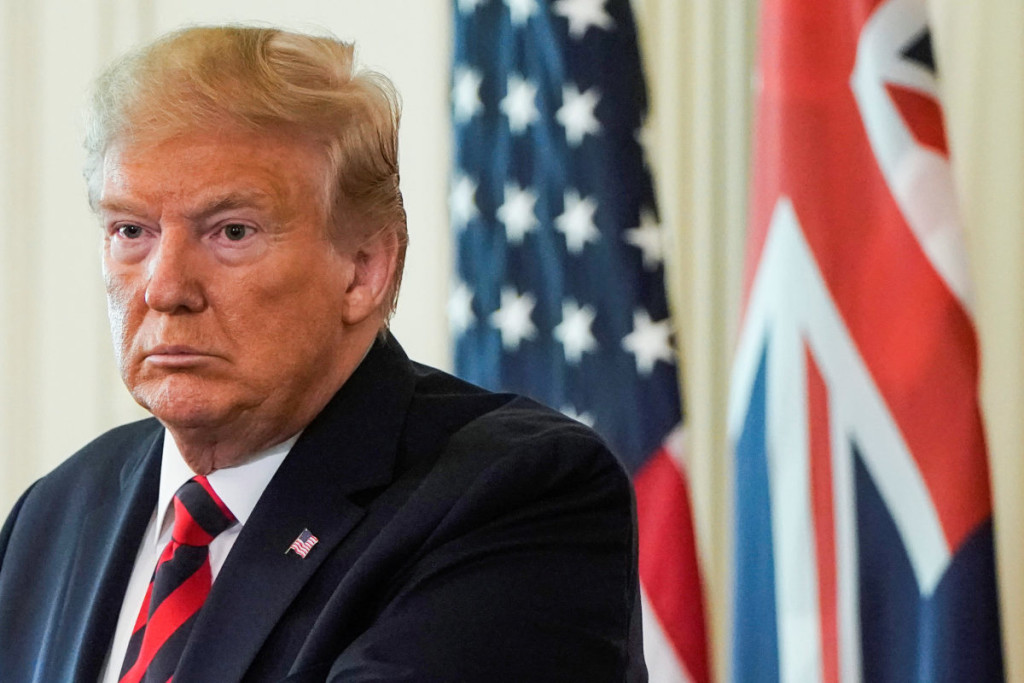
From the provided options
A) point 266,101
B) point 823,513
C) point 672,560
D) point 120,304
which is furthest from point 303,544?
point 672,560

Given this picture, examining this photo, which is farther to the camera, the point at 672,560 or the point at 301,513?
the point at 672,560

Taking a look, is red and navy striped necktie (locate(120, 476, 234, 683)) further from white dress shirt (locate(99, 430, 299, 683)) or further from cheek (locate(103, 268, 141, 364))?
cheek (locate(103, 268, 141, 364))

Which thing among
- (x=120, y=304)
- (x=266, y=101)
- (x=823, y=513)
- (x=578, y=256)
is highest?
(x=266, y=101)

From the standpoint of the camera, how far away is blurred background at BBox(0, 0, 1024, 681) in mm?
3084

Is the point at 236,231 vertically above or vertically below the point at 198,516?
above

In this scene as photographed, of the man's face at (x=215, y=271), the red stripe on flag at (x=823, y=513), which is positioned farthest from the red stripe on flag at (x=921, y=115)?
the man's face at (x=215, y=271)

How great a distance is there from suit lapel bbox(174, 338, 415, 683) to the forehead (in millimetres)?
287

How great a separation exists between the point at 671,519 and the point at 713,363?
96 cm

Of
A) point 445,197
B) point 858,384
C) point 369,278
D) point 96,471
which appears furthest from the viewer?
point 445,197

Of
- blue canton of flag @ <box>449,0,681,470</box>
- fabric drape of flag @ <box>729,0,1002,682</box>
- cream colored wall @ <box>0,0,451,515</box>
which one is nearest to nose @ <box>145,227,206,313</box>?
fabric drape of flag @ <box>729,0,1002,682</box>

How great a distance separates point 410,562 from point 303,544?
0.49 ft

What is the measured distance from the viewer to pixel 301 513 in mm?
1537

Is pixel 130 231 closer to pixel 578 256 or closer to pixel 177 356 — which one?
pixel 177 356

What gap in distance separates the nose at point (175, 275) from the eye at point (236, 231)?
4 centimetres
